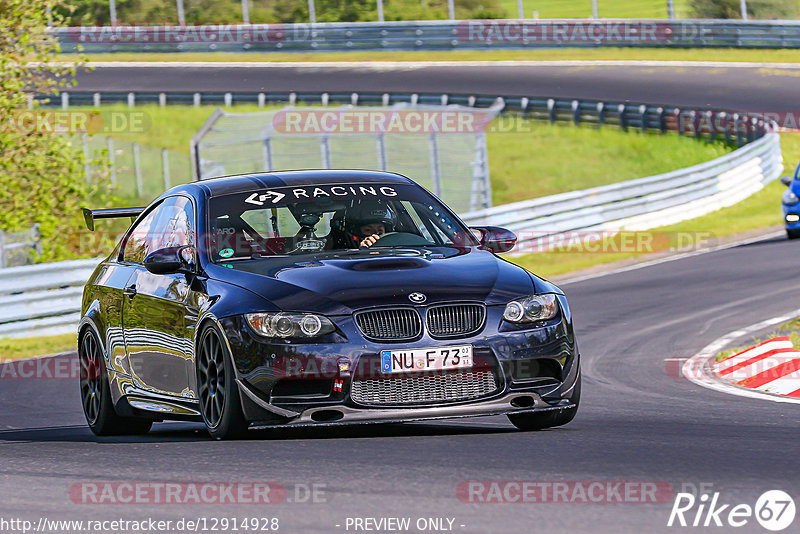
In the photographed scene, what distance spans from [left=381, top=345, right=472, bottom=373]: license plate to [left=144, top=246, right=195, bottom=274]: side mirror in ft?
5.25

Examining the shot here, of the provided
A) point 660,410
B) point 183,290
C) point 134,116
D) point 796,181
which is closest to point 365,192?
point 183,290

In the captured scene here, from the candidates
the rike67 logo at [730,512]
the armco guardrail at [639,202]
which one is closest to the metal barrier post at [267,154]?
the armco guardrail at [639,202]

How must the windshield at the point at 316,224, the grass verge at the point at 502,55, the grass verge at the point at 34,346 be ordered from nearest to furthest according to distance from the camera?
1. the windshield at the point at 316,224
2. the grass verge at the point at 34,346
3. the grass verge at the point at 502,55

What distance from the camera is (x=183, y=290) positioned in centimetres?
817

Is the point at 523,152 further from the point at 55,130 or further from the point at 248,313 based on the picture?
the point at 248,313

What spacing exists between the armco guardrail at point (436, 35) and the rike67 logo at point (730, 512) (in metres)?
43.5

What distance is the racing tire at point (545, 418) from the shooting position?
26.1 ft

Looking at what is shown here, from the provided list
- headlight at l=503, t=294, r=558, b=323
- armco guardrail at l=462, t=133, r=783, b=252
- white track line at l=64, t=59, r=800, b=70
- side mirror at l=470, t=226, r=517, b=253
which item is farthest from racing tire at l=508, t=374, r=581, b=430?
white track line at l=64, t=59, r=800, b=70

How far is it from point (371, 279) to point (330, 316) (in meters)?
0.36

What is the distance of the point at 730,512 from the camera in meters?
5.27

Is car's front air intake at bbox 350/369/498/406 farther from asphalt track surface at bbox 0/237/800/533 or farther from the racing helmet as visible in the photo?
the racing helmet

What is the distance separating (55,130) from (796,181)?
11639 mm

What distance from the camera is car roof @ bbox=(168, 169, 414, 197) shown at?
8.67m

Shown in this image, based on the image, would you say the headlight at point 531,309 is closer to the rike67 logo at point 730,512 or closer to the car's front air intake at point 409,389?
the car's front air intake at point 409,389
